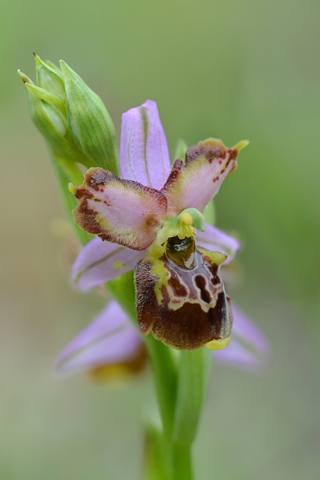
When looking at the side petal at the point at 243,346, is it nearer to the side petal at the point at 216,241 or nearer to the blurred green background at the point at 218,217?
the side petal at the point at 216,241

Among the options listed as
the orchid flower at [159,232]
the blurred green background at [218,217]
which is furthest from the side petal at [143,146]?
the blurred green background at [218,217]

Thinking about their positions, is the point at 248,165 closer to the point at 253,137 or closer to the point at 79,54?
the point at 253,137

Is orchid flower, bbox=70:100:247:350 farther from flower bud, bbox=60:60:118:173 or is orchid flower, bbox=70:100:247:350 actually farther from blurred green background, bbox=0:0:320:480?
blurred green background, bbox=0:0:320:480

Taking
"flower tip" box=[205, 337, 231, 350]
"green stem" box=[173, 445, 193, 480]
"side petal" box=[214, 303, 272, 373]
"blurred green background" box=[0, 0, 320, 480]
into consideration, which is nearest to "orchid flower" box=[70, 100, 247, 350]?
"flower tip" box=[205, 337, 231, 350]

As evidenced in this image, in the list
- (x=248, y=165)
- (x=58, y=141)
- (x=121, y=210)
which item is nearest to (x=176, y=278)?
(x=121, y=210)

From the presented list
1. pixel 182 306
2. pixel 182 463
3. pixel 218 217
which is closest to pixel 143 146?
pixel 182 306

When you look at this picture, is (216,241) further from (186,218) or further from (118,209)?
(118,209)
